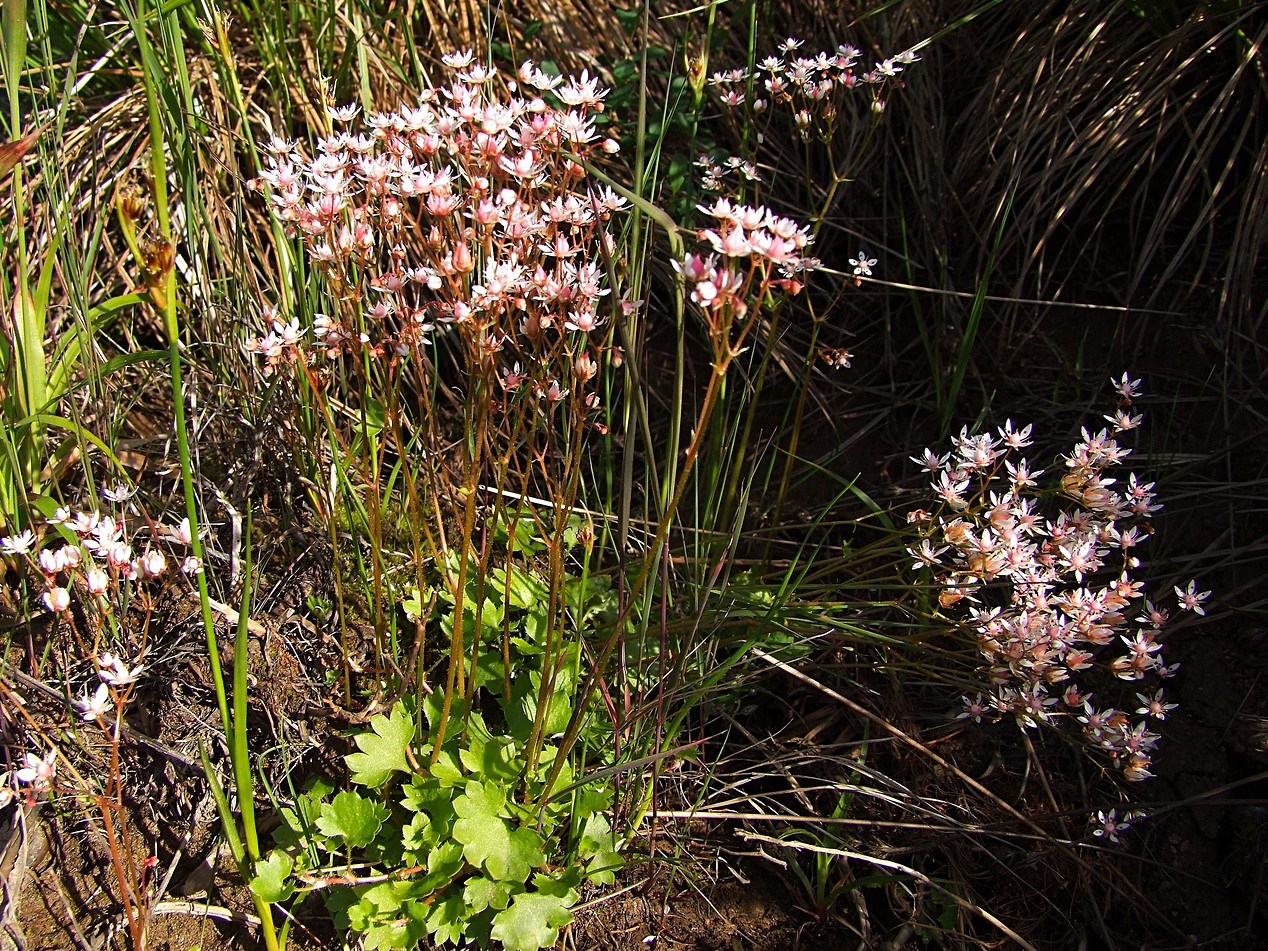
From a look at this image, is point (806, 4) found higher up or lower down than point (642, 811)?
higher up

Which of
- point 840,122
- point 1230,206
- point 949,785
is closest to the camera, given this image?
point 949,785

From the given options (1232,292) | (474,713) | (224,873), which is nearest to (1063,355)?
(1232,292)

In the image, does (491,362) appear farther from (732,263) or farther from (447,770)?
(447,770)

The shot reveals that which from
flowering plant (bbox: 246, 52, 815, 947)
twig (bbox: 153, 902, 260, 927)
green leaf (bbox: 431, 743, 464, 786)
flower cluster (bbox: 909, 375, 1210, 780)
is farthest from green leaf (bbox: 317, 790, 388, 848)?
flower cluster (bbox: 909, 375, 1210, 780)

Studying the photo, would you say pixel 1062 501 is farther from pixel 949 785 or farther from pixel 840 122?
pixel 840 122

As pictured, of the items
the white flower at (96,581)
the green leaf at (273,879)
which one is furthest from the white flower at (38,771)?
the green leaf at (273,879)

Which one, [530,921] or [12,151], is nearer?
[12,151]

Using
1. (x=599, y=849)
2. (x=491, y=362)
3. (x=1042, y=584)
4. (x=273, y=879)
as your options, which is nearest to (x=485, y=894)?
(x=599, y=849)

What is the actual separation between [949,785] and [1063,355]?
116 centimetres

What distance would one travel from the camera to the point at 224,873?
1.63 metres

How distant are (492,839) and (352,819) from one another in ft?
0.84

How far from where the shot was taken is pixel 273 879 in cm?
149

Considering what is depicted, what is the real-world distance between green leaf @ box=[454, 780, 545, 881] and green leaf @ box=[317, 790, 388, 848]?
157 millimetres

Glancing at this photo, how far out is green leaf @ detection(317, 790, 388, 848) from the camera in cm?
154
